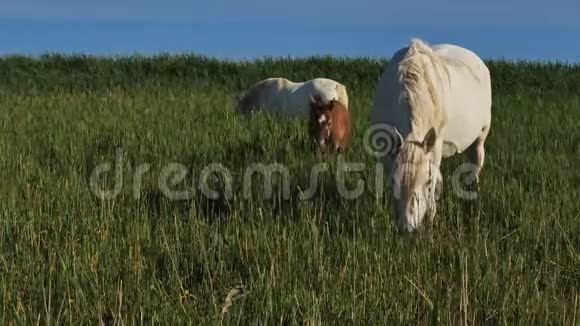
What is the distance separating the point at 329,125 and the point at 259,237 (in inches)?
176

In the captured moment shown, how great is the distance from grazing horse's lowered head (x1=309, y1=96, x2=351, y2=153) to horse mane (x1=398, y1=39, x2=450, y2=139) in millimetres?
2489

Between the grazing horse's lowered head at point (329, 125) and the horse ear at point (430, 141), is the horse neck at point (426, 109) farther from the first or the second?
the grazing horse's lowered head at point (329, 125)

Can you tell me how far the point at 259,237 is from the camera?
371cm

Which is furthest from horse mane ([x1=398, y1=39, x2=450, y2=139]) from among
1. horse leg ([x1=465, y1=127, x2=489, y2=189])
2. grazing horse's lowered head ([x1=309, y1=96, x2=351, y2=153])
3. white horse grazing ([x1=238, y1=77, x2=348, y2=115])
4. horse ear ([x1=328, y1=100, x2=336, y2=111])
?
white horse grazing ([x1=238, y1=77, x2=348, y2=115])

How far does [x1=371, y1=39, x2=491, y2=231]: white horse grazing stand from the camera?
13.3 feet

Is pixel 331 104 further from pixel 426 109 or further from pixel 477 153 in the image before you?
pixel 426 109

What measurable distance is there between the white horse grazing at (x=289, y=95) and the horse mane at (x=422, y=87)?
317 cm

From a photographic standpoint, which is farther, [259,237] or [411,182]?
[411,182]

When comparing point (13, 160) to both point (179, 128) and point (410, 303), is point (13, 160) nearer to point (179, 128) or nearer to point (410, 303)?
point (179, 128)

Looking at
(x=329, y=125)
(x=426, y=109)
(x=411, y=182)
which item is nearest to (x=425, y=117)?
(x=426, y=109)

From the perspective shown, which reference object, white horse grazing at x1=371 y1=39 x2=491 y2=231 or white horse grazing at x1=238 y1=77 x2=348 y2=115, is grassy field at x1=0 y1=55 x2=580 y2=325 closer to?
white horse grazing at x1=371 y1=39 x2=491 y2=231

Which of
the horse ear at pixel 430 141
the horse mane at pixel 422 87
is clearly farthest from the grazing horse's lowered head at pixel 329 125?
the horse ear at pixel 430 141

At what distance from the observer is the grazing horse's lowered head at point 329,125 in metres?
7.90

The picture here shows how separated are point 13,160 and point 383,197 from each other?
3.49m
